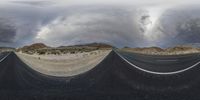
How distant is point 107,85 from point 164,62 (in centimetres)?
180

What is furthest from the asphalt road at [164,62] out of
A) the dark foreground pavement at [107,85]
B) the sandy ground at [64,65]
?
the sandy ground at [64,65]

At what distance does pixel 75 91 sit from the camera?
15281mm

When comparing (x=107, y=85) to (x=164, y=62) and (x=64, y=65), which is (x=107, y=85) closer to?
(x=64, y=65)

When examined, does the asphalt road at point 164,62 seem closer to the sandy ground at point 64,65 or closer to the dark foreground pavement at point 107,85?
the dark foreground pavement at point 107,85

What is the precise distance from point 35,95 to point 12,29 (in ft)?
74.5

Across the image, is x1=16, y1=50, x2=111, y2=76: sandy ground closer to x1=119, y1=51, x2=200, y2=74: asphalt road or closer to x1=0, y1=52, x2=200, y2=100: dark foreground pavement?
x1=0, y1=52, x2=200, y2=100: dark foreground pavement

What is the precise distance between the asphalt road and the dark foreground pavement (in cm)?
17

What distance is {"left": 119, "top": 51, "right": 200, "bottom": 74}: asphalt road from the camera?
15367 mm

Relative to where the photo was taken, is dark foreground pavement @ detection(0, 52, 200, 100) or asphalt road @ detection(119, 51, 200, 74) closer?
dark foreground pavement @ detection(0, 52, 200, 100)

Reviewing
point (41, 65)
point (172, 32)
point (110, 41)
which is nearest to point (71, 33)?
point (110, 41)

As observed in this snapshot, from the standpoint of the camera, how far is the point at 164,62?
15469mm

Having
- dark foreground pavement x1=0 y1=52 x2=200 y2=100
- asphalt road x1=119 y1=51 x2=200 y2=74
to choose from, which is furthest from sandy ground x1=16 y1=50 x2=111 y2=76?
asphalt road x1=119 y1=51 x2=200 y2=74

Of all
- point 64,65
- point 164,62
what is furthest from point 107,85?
point 164,62

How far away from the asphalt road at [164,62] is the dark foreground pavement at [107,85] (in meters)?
0.17
